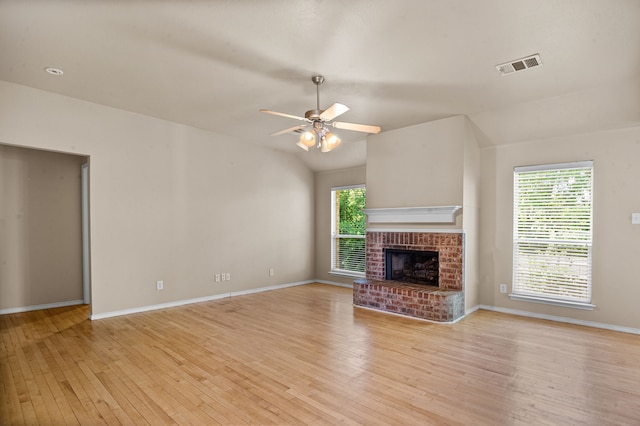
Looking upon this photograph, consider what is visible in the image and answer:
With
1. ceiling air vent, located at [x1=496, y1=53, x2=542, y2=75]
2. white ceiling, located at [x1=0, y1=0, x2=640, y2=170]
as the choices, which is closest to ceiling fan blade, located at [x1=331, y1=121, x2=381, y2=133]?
white ceiling, located at [x1=0, y1=0, x2=640, y2=170]

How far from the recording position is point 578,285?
4.36 m

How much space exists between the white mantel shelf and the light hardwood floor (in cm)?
143

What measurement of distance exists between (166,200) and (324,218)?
334 cm

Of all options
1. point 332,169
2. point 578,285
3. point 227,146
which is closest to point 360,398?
point 578,285

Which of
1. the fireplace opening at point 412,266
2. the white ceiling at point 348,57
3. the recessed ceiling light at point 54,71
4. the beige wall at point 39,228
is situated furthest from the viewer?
the fireplace opening at point 412,266

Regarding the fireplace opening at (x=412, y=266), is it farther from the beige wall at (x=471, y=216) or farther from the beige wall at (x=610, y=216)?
the beige wall at (x=610, y=216)

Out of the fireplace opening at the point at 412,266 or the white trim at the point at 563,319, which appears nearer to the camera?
the white trim at the point at 563,319

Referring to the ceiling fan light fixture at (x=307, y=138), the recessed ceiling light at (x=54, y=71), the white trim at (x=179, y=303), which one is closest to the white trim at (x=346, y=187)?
the white trim at (x=179, y=303)

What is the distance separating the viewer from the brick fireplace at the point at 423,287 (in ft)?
14.4

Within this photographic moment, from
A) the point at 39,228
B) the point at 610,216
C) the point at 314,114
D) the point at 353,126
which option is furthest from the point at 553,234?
the point at 39,228

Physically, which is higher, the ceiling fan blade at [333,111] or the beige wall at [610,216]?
the ceiling fan blade at [333,111]

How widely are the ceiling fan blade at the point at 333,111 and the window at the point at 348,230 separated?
3518mm

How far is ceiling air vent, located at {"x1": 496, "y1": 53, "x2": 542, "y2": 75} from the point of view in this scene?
3.06 metres

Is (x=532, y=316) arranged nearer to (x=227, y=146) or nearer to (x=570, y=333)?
(x=570, y=333)
